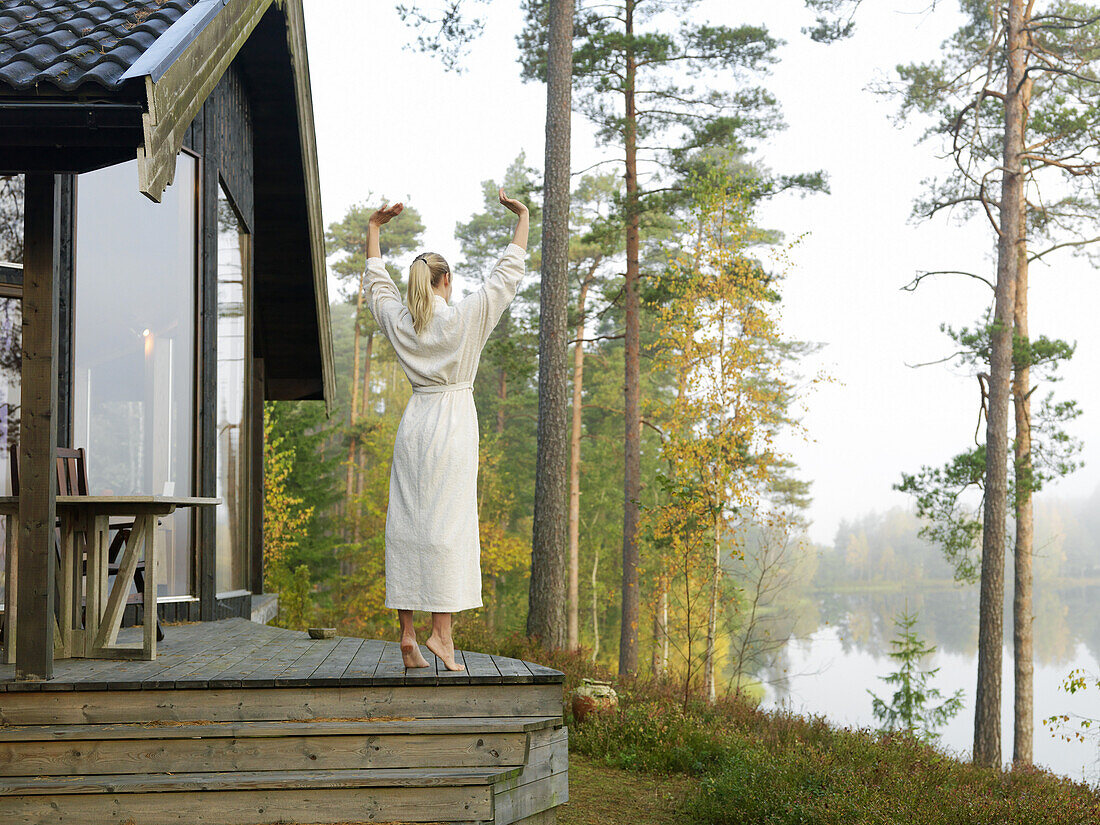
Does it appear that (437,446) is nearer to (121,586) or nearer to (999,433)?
(121,586)

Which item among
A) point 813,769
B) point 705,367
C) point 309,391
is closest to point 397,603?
point 813,769

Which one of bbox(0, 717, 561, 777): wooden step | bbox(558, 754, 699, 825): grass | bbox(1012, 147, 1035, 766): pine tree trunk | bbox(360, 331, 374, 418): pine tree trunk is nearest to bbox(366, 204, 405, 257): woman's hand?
bbox(0, 717, 561, 777): wooden step

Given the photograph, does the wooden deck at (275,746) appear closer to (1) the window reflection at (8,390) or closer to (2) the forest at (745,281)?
(1) the window reflection at (8,390)

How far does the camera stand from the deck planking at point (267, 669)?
3920 millimetres

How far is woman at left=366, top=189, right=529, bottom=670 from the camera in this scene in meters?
4.10

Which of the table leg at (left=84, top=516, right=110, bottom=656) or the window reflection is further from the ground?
the window reflection

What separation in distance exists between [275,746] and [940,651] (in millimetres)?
49785

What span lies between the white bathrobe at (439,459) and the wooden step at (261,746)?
0.54 metres

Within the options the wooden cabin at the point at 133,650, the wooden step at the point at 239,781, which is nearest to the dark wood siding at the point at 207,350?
the wooden cabin at the point at 133,650

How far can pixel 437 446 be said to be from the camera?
4145mm

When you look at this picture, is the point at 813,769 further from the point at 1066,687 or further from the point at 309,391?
the point at 309,391

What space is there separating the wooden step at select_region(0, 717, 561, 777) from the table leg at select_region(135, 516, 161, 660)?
72cm

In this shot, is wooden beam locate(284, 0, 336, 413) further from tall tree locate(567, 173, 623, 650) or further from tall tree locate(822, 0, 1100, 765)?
tall tree locate(567, 173, 623, 650)

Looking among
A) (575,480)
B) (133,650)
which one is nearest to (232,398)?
(133,650)
